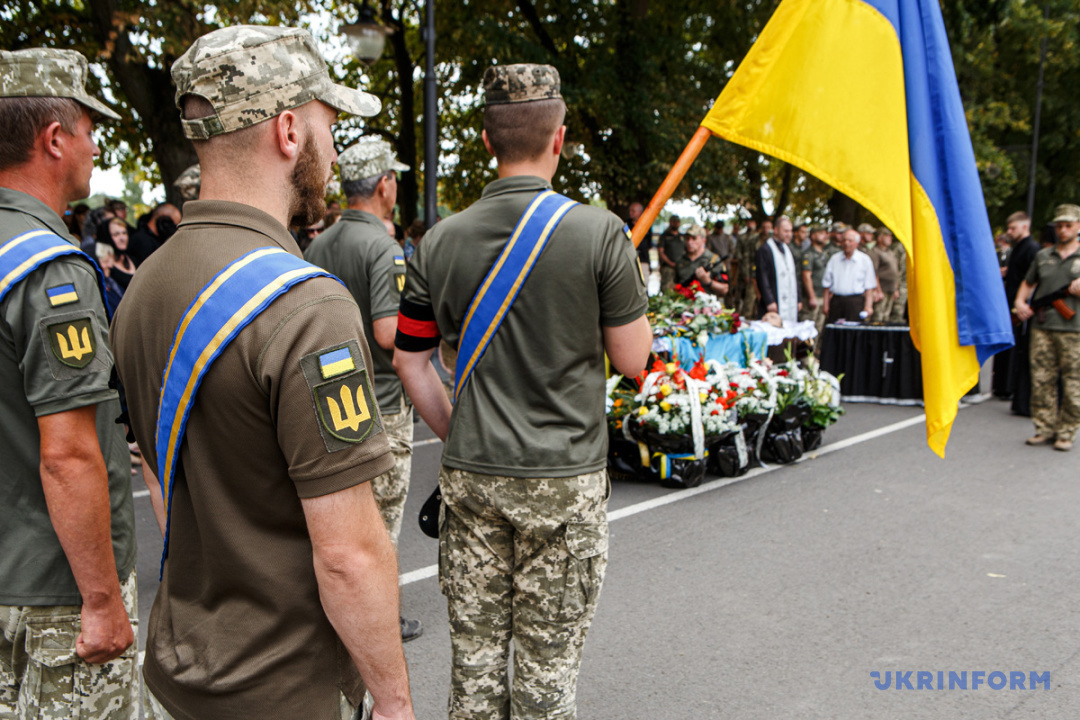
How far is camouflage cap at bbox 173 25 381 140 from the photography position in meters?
1.39

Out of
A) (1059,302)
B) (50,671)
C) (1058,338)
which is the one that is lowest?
(1058,338)

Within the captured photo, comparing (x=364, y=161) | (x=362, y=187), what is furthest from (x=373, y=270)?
(x=364, y=161)

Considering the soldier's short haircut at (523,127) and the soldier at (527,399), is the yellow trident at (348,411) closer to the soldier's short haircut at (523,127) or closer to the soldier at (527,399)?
the soldier at (527,399)

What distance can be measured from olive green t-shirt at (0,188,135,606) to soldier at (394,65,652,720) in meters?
0.91

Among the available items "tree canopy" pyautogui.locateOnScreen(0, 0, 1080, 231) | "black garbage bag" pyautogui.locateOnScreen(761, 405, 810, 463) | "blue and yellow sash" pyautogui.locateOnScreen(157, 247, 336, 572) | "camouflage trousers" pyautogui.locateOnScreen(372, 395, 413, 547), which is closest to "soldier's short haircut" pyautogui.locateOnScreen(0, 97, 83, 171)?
"blue and yellow sash" pyautogui.locateOnScreen(157, 247, 336, 572)

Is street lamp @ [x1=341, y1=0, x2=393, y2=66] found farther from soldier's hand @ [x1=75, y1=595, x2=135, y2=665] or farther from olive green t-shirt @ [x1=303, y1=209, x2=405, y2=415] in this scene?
soldier's hand @ [x1=75, y1=595, x2=135, y2=665]

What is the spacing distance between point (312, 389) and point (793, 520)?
186 inches

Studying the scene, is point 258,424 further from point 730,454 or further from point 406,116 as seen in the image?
point 406,116

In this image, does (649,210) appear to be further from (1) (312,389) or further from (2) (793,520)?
(2) (793,520)

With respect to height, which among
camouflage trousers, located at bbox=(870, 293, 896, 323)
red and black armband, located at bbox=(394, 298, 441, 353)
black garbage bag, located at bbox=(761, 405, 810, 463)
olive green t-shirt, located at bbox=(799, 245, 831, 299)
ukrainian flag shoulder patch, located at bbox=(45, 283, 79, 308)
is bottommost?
camouflage trousers, located at bbox=(870, 293, 896, 323)

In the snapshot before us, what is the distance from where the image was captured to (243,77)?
1385 millimetres

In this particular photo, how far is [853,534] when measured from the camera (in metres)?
5.20

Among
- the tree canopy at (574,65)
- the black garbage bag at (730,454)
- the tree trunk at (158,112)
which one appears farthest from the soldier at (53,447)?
the tree trunk at (158,112)

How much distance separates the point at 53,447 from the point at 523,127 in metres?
1.43
